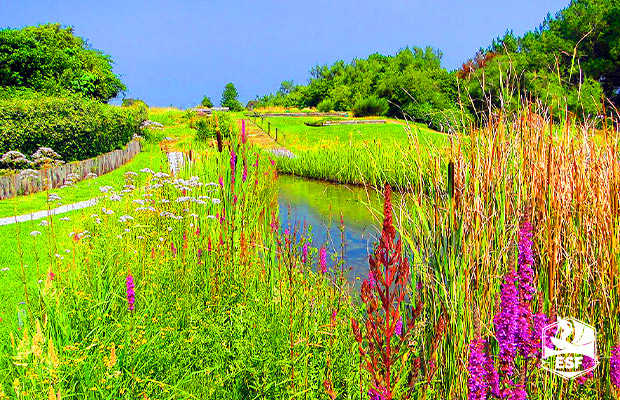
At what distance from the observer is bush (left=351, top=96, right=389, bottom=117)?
33969mm

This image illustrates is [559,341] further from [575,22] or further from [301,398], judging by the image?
[575,22]

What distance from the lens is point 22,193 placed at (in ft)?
35.3

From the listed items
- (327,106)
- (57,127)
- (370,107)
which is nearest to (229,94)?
(327,106)

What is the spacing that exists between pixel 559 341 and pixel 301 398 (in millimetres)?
1459

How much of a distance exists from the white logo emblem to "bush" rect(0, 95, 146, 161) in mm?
13127

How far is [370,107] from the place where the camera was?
112 feet

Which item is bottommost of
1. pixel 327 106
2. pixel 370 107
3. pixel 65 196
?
pixel 65 196

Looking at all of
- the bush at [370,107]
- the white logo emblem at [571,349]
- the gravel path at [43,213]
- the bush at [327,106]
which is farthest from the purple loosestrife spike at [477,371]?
the bush at [327,106]

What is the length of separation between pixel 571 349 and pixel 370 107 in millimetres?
32348

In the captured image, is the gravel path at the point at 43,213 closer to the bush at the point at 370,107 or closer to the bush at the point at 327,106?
the bush at the point at 370,107

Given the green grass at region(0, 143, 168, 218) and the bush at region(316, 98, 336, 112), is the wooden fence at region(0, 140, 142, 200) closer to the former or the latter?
the green grass at region(0, 143, 168, 218)

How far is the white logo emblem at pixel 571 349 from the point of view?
2.79m

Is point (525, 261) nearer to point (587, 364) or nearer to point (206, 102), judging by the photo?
point (587, 364)

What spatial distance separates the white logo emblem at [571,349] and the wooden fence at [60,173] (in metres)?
7.66
